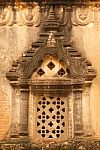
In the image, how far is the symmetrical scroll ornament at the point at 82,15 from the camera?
495 inches

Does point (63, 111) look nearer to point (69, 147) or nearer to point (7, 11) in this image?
point (69, 147)

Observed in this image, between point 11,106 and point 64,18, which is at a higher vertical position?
point 64,18

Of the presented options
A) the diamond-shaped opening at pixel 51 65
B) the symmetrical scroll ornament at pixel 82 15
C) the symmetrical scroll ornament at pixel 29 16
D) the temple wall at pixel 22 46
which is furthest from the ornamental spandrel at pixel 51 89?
the symmetrical scroll ornament at pixel 82 15

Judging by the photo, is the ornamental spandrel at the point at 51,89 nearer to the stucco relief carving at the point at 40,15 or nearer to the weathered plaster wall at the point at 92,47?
the weathered plaster wall at the point at 92,47

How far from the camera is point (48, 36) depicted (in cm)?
1240

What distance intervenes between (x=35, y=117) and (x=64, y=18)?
9.63 ft

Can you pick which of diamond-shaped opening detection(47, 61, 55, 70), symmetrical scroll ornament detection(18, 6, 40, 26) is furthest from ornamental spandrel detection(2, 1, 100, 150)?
symmetrical scroll ornament detection(18, 6, 40, 26)

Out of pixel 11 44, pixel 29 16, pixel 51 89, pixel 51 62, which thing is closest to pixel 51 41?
pixel 51 62

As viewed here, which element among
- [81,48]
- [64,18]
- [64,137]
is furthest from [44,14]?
[64,137]

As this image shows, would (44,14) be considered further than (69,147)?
Yes

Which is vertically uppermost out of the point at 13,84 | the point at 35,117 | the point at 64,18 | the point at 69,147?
the point at 64,18

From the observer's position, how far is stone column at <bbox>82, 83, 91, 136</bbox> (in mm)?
12023

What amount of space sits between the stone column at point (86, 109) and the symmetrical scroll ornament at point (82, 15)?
1.84m

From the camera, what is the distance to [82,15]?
496 inches
